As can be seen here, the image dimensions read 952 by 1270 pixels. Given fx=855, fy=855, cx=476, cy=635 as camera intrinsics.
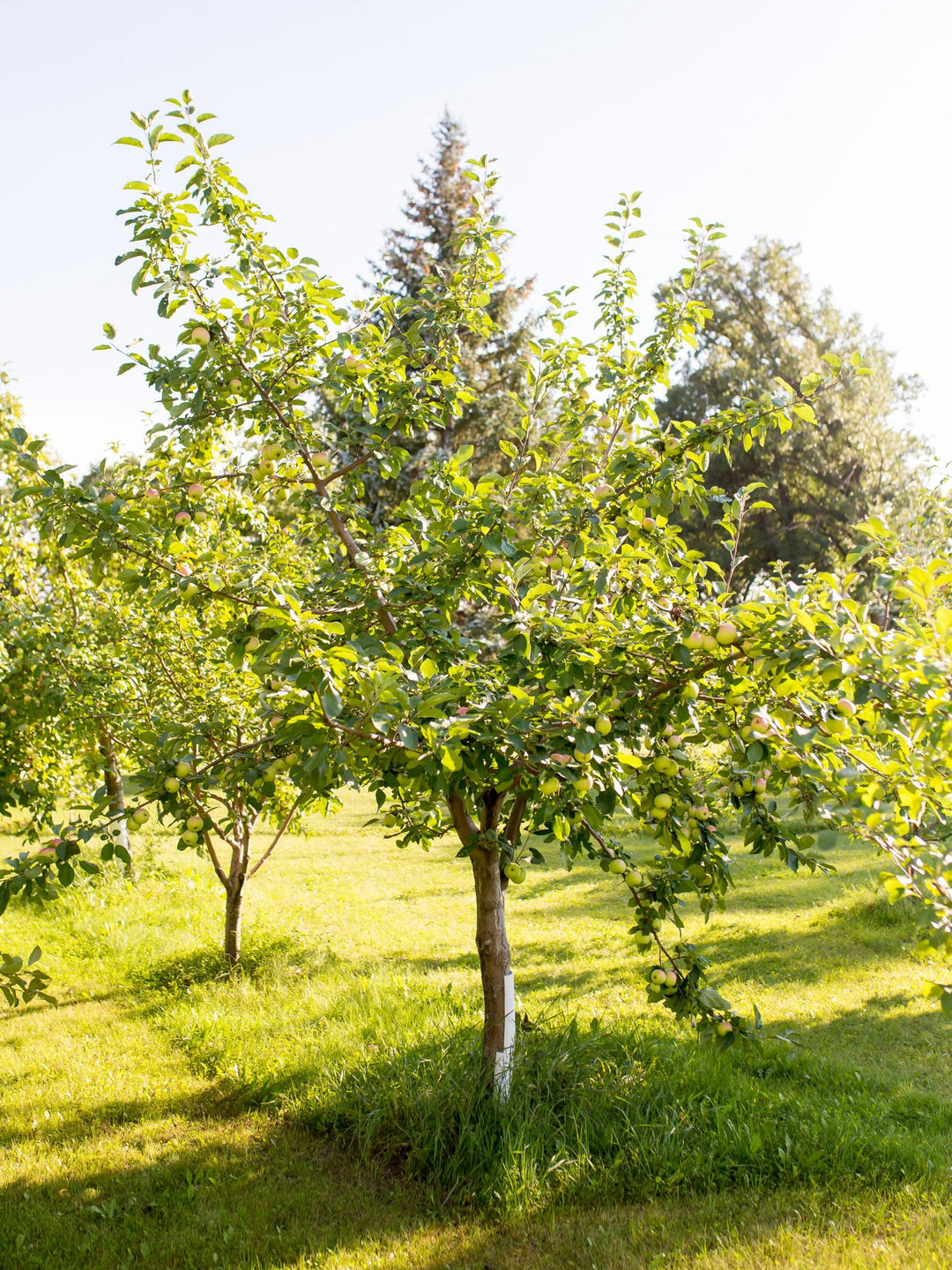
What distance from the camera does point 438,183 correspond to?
19.9 meters

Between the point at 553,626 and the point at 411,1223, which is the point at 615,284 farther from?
the point at 411,1223

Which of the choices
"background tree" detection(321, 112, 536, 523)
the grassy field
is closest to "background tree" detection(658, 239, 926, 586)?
"background tree" detection(321, 112, 536, 523)

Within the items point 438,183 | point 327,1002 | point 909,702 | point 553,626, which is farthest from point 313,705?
point 438,183

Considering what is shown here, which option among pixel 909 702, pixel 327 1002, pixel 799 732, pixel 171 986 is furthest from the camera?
pixel 171 986

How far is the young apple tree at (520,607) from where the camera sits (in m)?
2.25

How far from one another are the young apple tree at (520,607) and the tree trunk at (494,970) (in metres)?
0.01

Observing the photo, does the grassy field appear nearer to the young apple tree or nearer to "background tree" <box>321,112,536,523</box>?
the young apple tree

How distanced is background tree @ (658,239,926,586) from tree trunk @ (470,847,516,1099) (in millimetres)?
18267

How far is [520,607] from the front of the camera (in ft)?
9.08

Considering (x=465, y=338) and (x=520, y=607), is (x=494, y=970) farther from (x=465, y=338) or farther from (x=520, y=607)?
(x=465, y=338)

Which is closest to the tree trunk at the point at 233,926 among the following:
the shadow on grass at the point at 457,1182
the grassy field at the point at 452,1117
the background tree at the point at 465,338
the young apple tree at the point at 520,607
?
the grassy field at the point at 452,1117

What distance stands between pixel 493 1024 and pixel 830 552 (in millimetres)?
19413

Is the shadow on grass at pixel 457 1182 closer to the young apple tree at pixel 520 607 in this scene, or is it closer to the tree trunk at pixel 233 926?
the young apple tree at pixel 520 607

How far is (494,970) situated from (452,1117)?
606 mm
